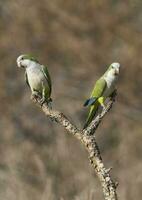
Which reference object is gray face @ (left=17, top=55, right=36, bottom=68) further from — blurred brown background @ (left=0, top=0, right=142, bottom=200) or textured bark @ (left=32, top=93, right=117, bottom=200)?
blurred brown background @ (left=0, top=0, right=142, bottom=200)

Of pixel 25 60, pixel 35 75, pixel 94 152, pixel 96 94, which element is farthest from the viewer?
pixel 35 75

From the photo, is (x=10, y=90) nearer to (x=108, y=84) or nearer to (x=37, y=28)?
(x=37, y=28)

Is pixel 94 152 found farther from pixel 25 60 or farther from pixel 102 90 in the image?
pixel 25 60

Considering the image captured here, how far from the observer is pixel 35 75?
5.48 m

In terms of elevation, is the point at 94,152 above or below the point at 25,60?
below

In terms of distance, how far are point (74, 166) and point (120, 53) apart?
842 cm

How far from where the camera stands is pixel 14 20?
22156 millimetres

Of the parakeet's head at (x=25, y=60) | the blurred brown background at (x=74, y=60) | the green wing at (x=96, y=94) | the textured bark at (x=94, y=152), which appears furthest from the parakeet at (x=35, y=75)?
the blurred brown background at (x=74, y=60)

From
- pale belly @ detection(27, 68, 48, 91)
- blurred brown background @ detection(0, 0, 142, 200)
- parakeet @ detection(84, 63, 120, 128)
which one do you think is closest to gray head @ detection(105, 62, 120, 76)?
parakeet @ detection(84, 63, 120, 128)

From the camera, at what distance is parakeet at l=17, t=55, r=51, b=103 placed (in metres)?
5.32

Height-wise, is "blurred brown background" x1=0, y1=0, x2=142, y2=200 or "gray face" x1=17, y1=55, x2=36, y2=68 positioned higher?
"blurred brown background" x1=0, y1=0, x2=142, y2=200

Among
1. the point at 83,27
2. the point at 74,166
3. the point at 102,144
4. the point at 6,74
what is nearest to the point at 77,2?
the point at 83,27

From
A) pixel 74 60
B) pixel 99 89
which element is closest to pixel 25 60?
pixel 99 89

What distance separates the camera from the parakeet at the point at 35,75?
5320 mm
